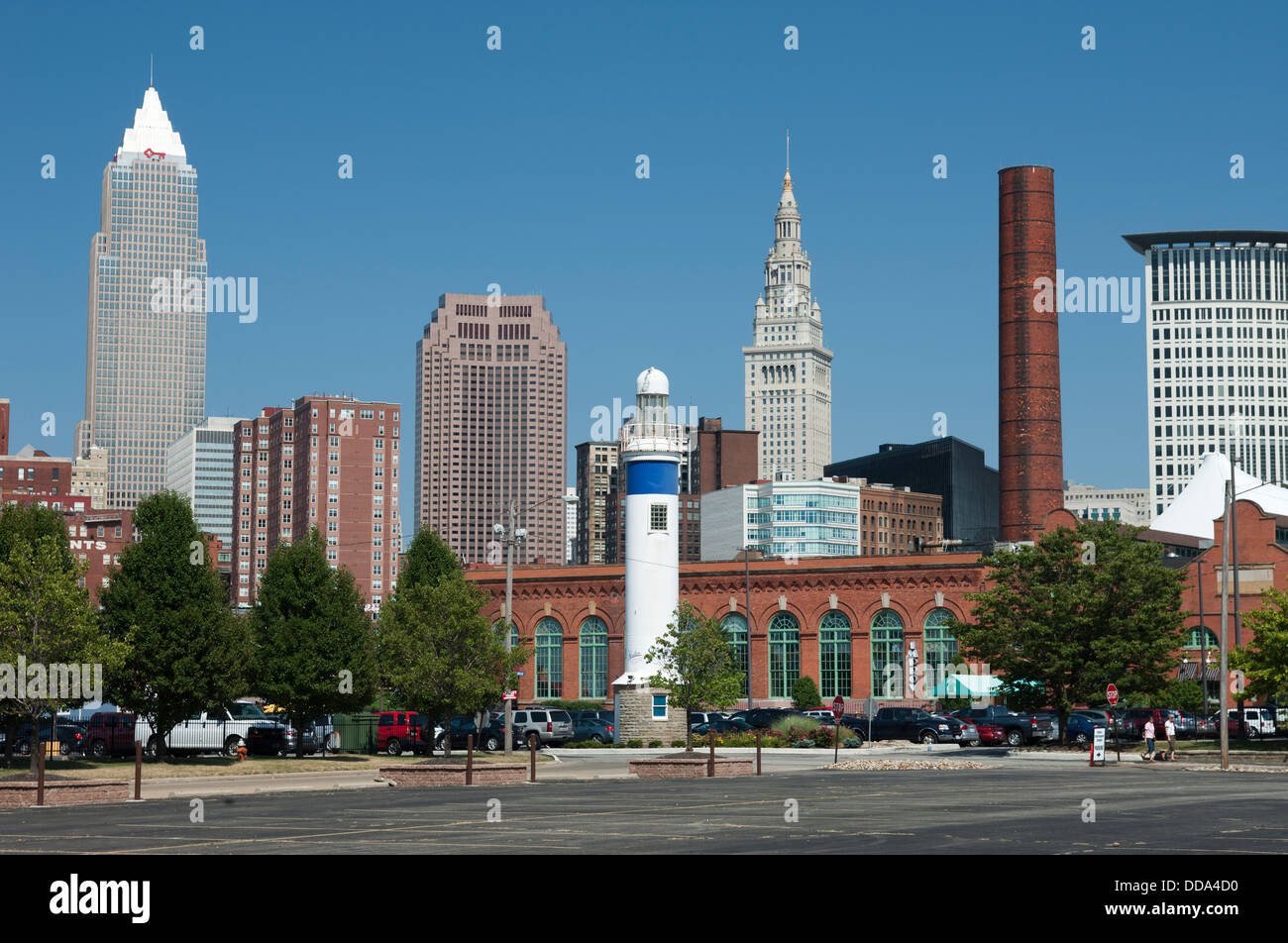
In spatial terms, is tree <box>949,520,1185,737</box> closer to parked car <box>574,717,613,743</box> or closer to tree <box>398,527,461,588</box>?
parked car <box>574,717,613,743</box>

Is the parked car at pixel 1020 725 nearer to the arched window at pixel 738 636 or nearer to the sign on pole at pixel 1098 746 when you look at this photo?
the sign on pole at pixel 1098 746

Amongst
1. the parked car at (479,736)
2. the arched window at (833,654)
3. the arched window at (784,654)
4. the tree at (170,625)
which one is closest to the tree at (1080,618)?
the parked car at (479,736)

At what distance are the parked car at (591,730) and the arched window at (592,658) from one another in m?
22.8

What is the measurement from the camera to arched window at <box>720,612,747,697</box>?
84.1 metres

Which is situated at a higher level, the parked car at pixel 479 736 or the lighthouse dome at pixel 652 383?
the lighthouse dome at pixel 652 383

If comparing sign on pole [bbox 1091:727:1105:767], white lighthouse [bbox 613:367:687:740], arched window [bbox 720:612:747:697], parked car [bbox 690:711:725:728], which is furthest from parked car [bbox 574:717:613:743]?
sign on pole [bbox 1091:727:1105:767]

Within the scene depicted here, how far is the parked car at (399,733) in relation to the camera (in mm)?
55344

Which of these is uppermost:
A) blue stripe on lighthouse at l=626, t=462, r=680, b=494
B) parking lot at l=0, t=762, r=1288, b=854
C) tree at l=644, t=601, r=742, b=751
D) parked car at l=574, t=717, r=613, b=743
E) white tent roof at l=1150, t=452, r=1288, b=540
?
white tent roof at l=1150, t=452, r=1288, b=540

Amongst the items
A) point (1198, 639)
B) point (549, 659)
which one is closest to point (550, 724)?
point (549, 659)

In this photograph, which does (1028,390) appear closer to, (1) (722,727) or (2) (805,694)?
(2) (805,694)

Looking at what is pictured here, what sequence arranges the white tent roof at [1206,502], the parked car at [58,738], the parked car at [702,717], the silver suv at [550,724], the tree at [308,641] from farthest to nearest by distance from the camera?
the white tent roof at [1206,502]
the parked car at [702,717]
the silver suv at [550,724]
the parked car at [58,738]
the tree at [308,641]

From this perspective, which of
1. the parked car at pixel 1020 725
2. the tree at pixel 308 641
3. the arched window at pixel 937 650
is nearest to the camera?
the tree at pixel 308 641

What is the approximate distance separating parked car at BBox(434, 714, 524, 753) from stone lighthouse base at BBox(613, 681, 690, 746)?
4582 millimetres
